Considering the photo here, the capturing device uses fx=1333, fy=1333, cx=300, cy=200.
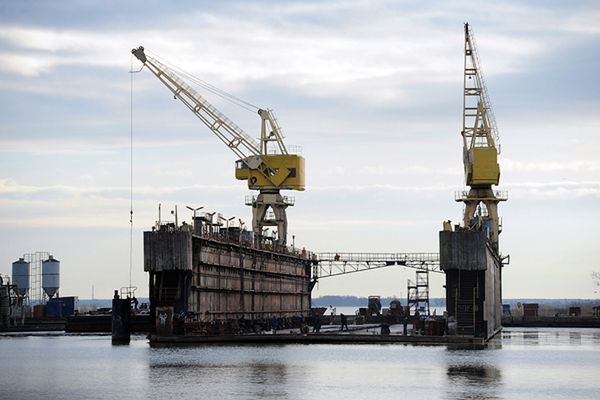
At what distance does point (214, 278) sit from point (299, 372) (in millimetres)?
38396

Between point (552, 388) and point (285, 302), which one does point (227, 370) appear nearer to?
point (552, 388)

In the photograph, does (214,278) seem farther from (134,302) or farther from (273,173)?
(273,173)

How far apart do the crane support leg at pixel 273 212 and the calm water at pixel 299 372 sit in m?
45.2

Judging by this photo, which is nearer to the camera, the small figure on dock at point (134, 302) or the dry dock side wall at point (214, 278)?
the dry dock side wall at point (214, 278)

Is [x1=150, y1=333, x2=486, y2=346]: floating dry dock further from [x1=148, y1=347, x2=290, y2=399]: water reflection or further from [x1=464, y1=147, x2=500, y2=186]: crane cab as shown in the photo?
[x1=464, y1=147, x2=500, y2=186]: crane cab

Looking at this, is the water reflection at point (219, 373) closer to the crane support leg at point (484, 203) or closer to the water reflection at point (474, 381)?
the water reflection at point (474, 381)

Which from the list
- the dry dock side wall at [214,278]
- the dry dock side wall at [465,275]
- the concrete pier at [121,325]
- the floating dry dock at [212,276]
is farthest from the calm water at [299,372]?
the dry dock side wall at [214,278]

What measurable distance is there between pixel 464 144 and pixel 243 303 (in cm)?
4458

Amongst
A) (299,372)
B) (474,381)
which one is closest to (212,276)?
(299,372)

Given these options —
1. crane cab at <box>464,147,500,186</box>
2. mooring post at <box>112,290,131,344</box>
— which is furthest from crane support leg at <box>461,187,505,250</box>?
mooring post at <box>112,290,131,344</box>

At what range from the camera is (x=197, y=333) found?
116438 millimetres

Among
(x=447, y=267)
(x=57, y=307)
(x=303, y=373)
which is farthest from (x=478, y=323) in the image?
(x=57, y=307)

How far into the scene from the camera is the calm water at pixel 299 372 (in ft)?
253

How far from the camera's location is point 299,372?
292ft
